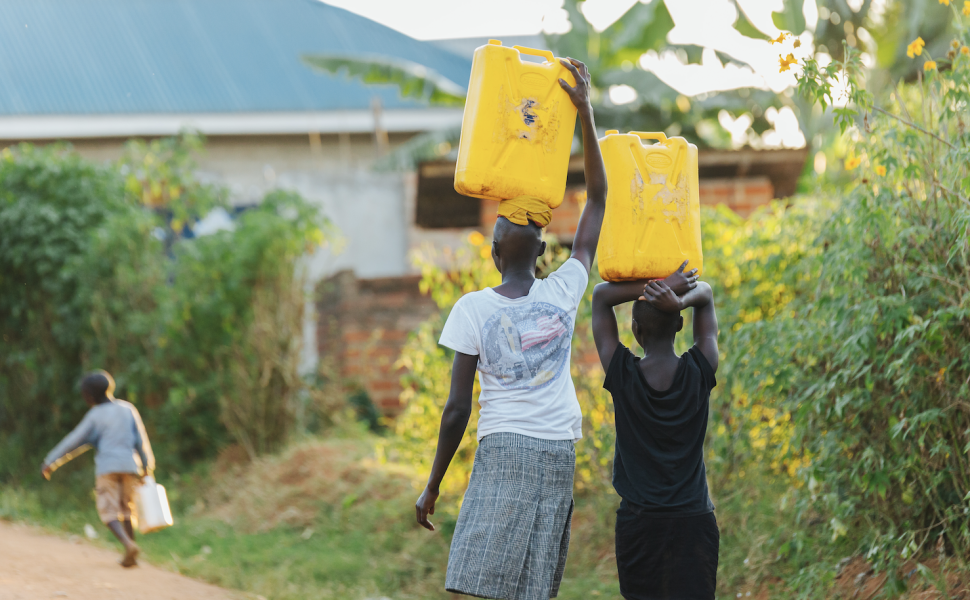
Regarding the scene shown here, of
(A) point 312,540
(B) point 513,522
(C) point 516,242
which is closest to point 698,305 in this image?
(C) point 516,242

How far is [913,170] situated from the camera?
3.38 meters

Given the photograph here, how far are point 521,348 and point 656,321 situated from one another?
46 cm

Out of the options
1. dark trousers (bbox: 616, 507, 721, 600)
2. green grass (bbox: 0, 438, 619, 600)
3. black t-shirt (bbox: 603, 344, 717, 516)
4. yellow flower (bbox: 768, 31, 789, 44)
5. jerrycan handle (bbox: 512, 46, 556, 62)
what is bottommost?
green grass (bbox: 0, 438, 619, 600)

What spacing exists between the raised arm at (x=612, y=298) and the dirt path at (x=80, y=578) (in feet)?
9.08

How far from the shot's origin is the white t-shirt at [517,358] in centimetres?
267

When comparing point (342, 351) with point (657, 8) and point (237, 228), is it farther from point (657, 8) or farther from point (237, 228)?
point (657, 8)

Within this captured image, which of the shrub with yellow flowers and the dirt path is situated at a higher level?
the shrub with yellow flowers

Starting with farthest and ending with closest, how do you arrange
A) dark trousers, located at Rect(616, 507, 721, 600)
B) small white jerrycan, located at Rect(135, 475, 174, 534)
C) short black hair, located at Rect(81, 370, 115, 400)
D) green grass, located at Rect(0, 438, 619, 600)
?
short black hair, located at Rect(81, 370, 115, 400)
small white jerrycan, located at Rect(135, 475, 174, 534)
green grass, located at Rect(0, 438, 619, 600)
dark trousers, located at Rect(616, 507, 721, 600)

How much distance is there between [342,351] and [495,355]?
21.6 feet

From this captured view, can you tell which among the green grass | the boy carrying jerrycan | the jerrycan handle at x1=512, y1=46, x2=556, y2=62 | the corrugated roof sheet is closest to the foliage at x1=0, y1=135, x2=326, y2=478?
the green grass

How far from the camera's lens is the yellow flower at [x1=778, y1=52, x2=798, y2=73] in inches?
129

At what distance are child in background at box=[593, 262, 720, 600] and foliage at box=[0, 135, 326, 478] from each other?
5.37m

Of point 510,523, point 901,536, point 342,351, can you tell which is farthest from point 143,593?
point 342,351

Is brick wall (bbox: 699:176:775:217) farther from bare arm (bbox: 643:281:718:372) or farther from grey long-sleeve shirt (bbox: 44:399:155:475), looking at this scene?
bare arm (bbox: 643:281:718:372)
